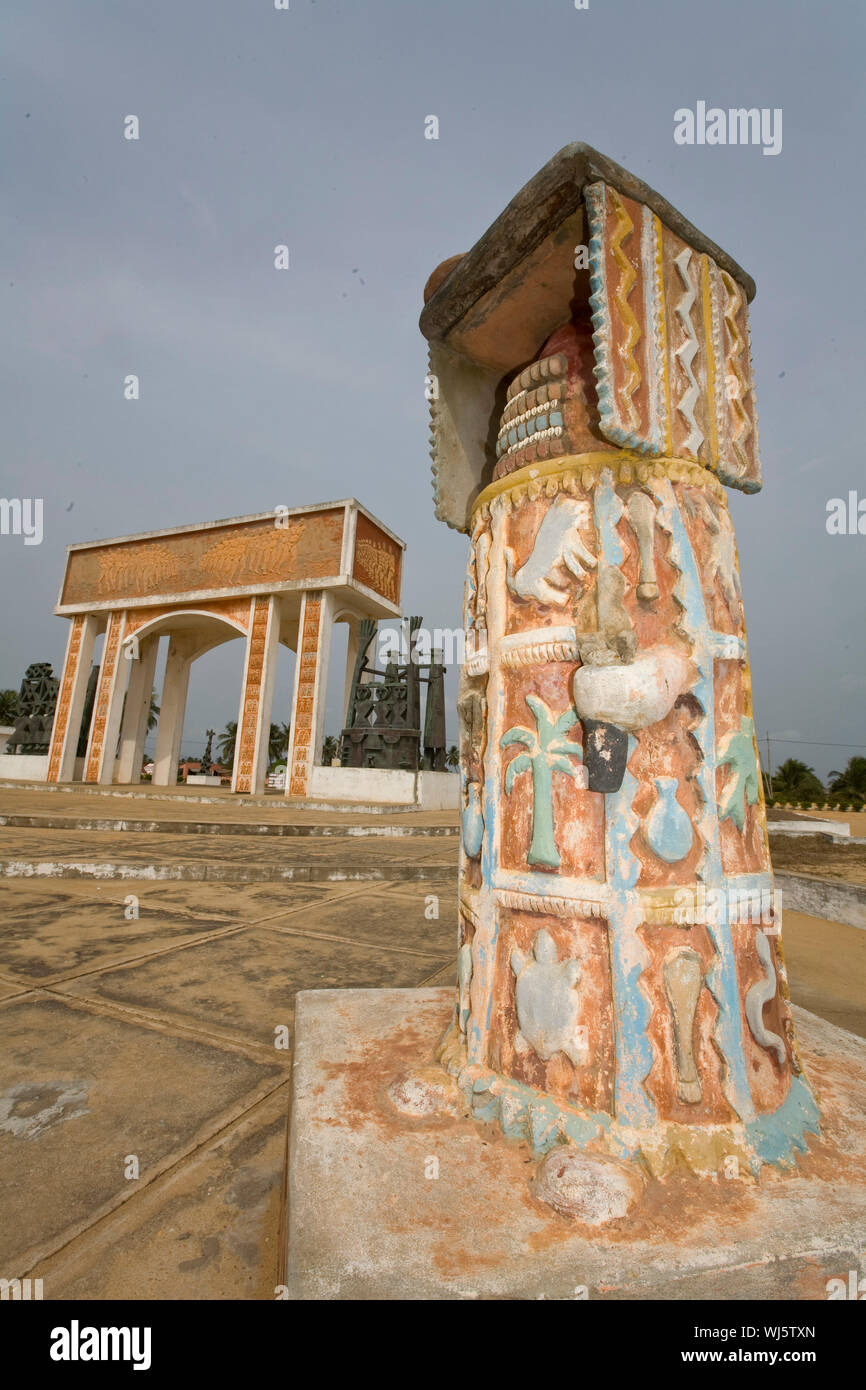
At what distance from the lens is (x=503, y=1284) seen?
2.84ft

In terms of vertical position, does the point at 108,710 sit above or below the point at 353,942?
above

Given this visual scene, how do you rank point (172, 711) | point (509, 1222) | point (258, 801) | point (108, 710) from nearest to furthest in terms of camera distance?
point (509, 1222), point (258, 801), point (108, 710), point (172, 711)

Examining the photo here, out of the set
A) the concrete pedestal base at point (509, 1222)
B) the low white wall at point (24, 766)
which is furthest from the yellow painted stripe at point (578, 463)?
the low white wall at point (24, 766)

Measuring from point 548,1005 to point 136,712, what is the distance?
745 inches

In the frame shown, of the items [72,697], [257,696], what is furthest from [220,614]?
[72,697]

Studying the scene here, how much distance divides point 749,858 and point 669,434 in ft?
3.06

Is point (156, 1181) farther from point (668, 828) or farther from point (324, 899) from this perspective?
point (324, 899)

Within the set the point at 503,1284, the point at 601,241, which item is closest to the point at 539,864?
the point at 503,1284

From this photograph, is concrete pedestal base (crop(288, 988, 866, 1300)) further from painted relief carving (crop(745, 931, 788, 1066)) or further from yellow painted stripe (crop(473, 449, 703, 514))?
yellow painted stripe (crop(473, 449, 703, 514))

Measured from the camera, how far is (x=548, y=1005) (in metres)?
1.26

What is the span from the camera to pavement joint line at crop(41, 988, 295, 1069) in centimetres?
177

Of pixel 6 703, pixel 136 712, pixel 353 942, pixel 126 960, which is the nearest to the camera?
pixel 126 960

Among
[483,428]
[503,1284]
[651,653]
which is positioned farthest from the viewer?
[483,428]
